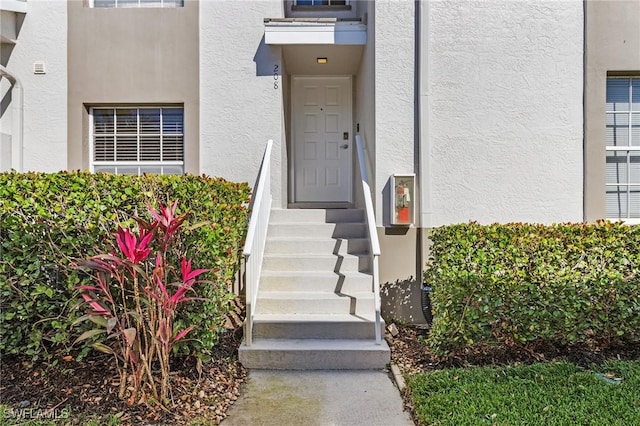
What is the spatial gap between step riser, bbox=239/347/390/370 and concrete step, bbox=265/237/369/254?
1564 mm

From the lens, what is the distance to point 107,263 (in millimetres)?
3205

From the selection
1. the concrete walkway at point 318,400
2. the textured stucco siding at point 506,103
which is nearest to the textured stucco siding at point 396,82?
the textured stucco siding at point 506,103

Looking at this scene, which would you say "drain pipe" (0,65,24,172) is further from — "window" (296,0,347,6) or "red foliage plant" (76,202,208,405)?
"window" (296,0,347,6)

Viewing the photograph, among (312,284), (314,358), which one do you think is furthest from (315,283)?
(314,358)

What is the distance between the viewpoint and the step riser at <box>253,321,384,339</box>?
14.2 ft

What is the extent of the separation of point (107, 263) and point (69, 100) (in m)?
4.00

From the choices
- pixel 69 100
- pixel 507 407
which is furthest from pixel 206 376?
pixel 69 100

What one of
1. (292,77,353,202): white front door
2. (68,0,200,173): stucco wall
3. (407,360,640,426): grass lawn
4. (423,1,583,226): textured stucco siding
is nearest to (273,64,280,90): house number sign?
(68,0,200,173): stucco wall

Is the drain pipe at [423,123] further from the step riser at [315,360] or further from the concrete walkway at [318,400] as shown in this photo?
the concrete walkway at [318,400]

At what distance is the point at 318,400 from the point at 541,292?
2343mm

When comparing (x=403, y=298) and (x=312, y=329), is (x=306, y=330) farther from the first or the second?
(x=403, y=298)

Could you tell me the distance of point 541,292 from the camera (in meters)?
3.91

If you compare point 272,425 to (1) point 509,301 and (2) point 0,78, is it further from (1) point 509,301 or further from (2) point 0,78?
(2) point 0,78

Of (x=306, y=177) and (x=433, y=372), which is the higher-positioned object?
(x=306, y=177)
